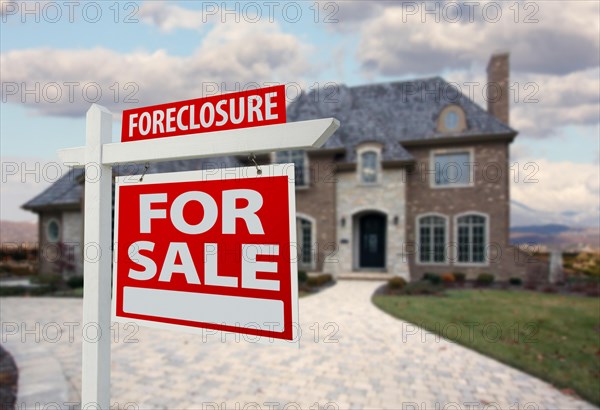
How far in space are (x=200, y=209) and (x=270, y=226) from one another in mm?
433

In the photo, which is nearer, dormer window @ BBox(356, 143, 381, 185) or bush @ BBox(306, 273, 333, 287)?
bush @ BBox(306, 273, 333, 287)

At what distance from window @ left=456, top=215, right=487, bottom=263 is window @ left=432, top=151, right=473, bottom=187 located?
69.2 inches

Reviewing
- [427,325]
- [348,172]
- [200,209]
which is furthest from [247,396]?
[348,172]

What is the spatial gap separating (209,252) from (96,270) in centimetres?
74

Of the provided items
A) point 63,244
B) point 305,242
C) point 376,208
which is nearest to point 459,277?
point 376,208

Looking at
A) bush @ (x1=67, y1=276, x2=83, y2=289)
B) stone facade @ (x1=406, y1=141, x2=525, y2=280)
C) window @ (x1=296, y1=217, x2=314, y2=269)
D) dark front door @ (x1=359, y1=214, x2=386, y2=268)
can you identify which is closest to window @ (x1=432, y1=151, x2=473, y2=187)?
stone facade @ (x1=406, y1=141, x2=525, y2=280)

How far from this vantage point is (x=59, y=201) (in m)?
20.8

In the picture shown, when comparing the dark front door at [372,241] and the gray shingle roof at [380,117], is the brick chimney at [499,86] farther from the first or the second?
the dark front door at [372,241]

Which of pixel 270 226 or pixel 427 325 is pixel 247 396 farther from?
pixel 427 325

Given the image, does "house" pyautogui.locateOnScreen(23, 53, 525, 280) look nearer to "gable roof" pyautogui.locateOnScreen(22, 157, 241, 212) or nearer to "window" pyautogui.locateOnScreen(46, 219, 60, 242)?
"gable roof" pyautogui.locateOnScreen(22, 157, 241, 212)

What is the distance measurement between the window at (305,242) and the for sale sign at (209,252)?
56.0 feet

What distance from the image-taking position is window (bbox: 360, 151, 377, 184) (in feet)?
61.7

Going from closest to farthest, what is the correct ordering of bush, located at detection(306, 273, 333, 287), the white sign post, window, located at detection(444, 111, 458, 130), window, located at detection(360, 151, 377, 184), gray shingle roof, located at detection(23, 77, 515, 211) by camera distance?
the white sign post
bush, located at detection(306, 273, 333, 287)
window, located at detection(360, 151, 377, 184)
gray shingle roof, located at detection(23, 77, 515, 211)
window, located at detection(444, 111, 458, 130)

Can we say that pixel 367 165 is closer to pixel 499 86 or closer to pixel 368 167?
pixel 368 167
